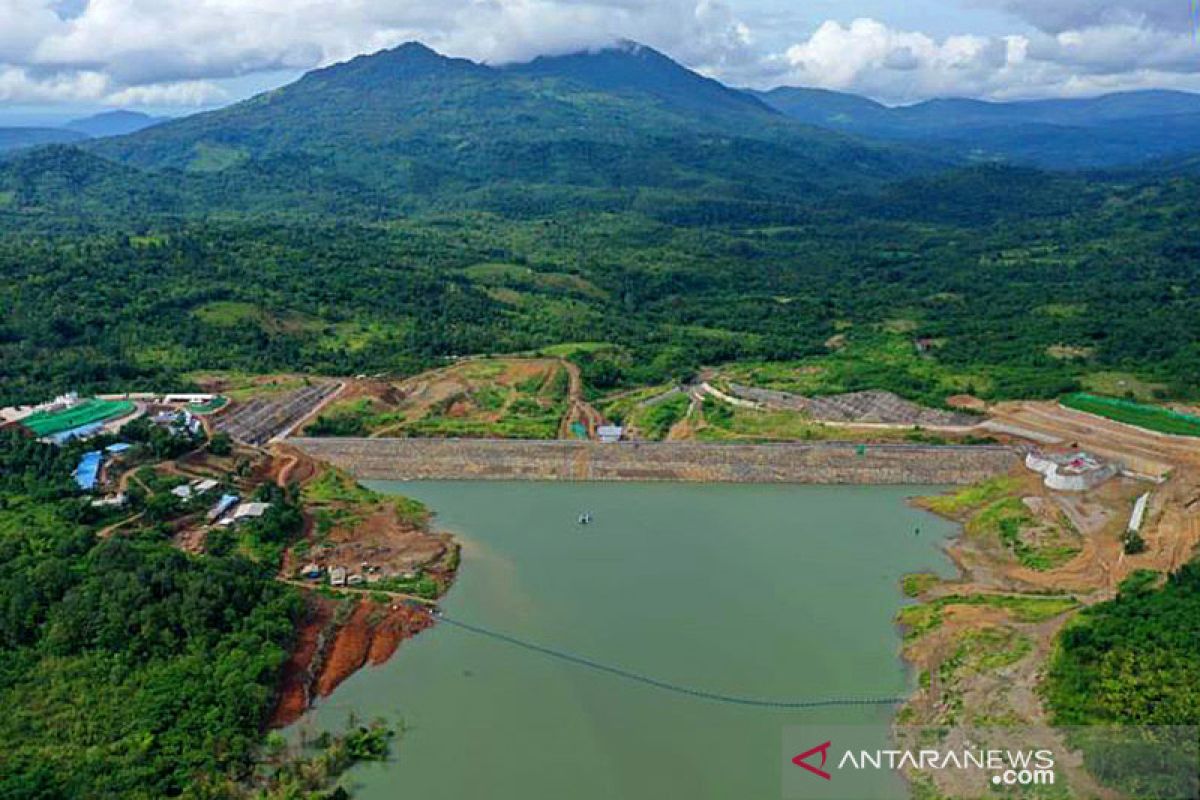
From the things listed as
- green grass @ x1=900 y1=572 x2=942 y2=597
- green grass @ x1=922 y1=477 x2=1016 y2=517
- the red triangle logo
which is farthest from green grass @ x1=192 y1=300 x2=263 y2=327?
the red triangle logo

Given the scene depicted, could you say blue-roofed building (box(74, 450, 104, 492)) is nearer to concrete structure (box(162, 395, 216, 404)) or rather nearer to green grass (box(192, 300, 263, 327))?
concrete structure (box(162, 395, 216, 404))

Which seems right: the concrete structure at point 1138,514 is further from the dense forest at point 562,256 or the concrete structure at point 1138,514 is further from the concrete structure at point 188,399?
the concrete structure at point 188,399

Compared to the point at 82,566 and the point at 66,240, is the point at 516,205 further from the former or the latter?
the point at 82,566

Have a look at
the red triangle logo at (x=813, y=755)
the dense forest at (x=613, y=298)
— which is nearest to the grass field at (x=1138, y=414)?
the dense forest at (x=613, y=298)

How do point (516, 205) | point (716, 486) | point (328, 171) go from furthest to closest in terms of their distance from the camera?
point (328, 171) → point (516, 205) → point (716, 486)

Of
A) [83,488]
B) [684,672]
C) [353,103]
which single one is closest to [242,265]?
[83,488]

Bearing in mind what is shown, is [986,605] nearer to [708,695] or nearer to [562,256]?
[708,695]

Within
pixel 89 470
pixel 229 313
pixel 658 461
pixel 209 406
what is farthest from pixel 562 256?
pixel 89 470
